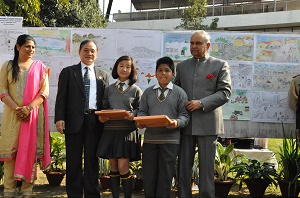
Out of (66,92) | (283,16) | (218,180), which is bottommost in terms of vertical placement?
(218,180)

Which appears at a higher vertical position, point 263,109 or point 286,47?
point 286,47

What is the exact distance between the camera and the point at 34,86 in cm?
389

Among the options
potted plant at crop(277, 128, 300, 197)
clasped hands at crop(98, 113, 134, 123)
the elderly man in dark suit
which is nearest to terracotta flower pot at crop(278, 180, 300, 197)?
potted plant at crop(277, 128, 300, 197)

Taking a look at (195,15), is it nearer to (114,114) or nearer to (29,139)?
(29,139)

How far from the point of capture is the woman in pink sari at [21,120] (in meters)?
3.81

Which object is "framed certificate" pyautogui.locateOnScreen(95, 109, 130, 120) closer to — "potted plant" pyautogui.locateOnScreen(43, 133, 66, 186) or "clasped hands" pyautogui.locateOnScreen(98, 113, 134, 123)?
"clasped hands" pyautogui.locateOnScreen(98, 113, 134, 123)

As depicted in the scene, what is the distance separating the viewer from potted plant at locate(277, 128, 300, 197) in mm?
4059

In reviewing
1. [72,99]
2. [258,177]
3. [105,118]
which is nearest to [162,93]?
[105,118]

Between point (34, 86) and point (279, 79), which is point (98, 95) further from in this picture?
point (279, 79)

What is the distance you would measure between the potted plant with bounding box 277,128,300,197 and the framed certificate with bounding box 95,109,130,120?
198 centimetres

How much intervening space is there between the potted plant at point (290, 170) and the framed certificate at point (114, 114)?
1977mm

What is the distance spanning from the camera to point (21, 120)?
3855 mm

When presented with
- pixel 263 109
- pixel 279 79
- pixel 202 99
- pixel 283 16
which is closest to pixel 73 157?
pixel 202 99

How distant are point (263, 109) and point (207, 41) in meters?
1.47
